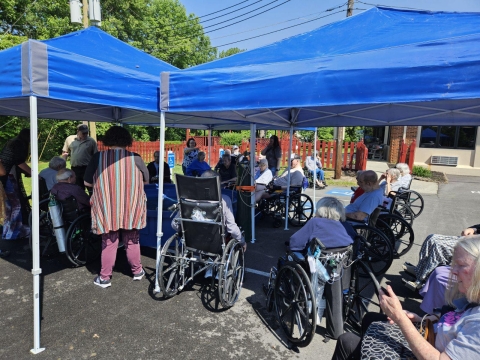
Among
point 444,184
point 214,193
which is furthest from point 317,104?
point 444,184

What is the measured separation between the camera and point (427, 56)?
6.63 feet

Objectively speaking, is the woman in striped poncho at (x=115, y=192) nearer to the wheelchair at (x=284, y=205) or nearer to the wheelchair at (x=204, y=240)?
the wheelchair at (x=204, y=240)

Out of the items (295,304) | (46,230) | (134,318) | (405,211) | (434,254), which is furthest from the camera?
(405,211)

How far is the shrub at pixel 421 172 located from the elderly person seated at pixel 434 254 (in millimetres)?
10436

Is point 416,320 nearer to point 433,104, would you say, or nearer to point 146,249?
point 433,104

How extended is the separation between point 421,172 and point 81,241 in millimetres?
12542

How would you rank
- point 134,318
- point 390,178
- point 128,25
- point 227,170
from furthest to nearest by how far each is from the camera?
point 128,25 < point 227,170 < point 390,178 < point 134,318

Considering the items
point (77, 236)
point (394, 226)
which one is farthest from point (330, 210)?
point (77, 236)

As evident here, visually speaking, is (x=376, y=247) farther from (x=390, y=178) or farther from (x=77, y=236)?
(x=77, y=236)

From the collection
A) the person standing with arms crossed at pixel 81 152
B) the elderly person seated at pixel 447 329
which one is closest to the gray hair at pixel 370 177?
the elderly person seated at pixel 447 329

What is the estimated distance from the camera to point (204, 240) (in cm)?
290

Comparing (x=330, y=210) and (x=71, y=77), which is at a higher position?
Result: (x=71, y=77)

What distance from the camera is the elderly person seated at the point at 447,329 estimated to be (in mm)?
1286

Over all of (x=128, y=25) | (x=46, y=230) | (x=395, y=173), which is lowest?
(x=46, y=230)
